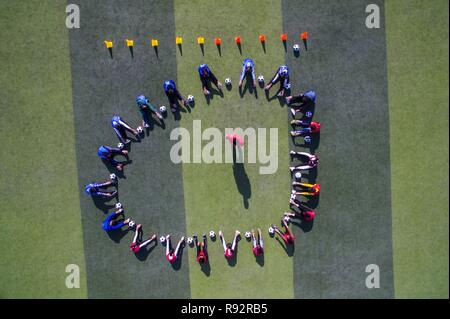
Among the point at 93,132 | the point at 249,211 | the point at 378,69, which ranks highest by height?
the point at 378,69

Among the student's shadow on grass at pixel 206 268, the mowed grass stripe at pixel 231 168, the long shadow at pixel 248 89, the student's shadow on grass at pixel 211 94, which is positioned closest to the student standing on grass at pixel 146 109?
the mowed grass stripe at pixel 231 168

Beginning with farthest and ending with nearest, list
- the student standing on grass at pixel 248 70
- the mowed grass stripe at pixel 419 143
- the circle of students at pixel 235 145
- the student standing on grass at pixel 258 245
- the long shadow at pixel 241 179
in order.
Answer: the long shadow at pixel 241 179 → the student standing on grass at pixel 258 245 → the mowed grass stripe at pixel 419 143 → the circle of students at pixel 235 145 → the student standing on grass at pixel 248 70

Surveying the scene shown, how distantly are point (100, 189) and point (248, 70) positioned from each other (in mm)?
6863

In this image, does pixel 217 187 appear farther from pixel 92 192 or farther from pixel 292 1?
pixel 292 1

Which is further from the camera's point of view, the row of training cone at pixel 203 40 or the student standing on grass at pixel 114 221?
the student standing on grass at pixel 114 221

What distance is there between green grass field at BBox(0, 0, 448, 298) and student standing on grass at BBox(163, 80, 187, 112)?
294mm

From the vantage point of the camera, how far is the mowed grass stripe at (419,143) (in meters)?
10.1

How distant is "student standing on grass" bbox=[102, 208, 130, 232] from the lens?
10141mm

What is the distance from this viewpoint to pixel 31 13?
9.93m

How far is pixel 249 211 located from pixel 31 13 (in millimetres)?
10506

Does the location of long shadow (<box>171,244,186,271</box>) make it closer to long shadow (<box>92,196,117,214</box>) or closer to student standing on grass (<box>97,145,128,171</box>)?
long shadow (<box>92,196,117,214</box>)

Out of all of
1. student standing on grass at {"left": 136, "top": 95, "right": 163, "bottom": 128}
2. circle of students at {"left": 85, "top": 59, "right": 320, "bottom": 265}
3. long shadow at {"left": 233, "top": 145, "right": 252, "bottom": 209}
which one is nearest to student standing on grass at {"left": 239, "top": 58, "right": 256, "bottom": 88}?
circle of students at {"left": 85, "top": 59, "right": 320, "bottom": 265}

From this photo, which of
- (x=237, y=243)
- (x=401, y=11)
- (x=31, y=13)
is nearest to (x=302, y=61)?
(x=401, y=11)

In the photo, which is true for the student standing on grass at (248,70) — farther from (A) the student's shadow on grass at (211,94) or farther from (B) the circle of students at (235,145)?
(A) the student's shadow on grass at (211,94)
